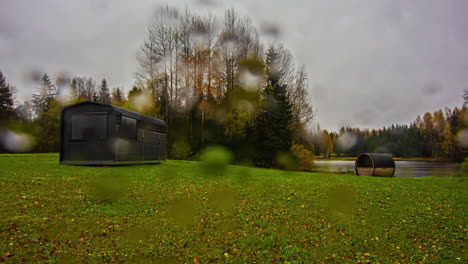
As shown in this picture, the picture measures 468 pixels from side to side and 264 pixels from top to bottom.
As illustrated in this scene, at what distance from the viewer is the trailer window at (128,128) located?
1552 cm

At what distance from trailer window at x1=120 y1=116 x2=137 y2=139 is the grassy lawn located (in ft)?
16.5

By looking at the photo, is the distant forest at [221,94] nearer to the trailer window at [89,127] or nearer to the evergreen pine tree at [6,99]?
the evergreen pine tree at [6,99]

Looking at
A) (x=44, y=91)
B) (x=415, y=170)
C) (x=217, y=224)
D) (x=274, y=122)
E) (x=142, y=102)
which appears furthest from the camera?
(x=44, y=91)

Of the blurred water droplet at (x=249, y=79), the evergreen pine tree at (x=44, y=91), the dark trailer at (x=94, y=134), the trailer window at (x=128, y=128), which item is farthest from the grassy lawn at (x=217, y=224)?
the evergreen pine tree at (x=44, y=91)

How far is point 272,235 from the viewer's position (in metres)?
6.55

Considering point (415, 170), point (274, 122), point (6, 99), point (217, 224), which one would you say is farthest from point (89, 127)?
point (6, 99)

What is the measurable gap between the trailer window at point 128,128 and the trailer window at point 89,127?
3.23 feet

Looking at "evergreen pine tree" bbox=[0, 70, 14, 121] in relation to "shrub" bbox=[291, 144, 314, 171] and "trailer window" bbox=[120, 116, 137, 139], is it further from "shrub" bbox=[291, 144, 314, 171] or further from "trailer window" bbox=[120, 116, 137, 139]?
"shrub" bbox=[291, 144, 314, 171]

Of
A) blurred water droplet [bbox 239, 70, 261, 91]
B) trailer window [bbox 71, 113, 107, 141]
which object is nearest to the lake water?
blurred water droplet [bbox 239, 70, 261, 91]

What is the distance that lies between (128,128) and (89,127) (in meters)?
1.99

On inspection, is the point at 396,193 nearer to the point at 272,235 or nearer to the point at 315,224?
the point at 315,224

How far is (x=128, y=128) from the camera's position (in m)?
16.0

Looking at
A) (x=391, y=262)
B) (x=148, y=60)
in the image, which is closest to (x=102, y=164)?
(x=391, y=262)

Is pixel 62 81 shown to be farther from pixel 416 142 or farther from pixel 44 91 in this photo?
pixel 416 142
